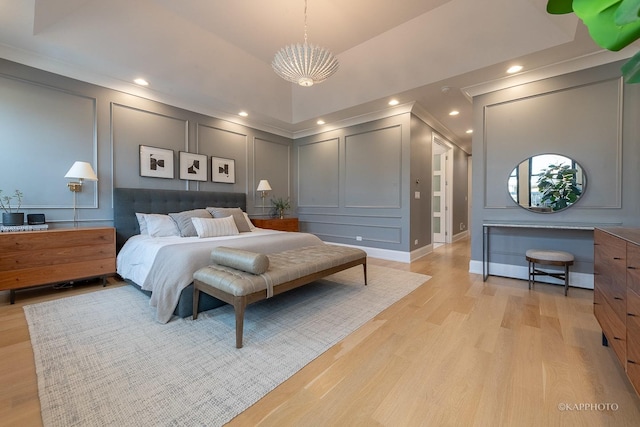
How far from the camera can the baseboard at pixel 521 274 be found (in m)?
3.08

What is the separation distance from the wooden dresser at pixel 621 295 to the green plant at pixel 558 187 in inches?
69.2

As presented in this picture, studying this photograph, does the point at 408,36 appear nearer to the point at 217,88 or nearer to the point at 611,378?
the point at 217,88

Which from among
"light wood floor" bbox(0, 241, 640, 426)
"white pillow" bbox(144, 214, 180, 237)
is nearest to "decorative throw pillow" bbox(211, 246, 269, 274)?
"light wood floor" bbox(0, 241, 640, 426)

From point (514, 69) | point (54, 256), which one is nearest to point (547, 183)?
point (514, 69)

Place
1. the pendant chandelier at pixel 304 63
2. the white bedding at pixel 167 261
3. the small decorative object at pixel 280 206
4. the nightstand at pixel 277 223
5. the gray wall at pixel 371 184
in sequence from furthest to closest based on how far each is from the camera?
the small decorative object at pixel 280 206, the nightstand at pixel 277 223, the gray wall at pixel 371 184, the pendant chandelier at pixel 304 63, the white bedding at pixel 167 261

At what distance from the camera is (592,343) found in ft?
6.16

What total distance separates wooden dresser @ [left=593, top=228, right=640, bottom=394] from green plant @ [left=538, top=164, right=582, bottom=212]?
5.76 ft

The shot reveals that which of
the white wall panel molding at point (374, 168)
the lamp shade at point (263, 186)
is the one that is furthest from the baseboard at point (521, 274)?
the lamp shade at point (263, 186)

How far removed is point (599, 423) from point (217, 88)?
5.03 m

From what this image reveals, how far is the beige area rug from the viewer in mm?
1294

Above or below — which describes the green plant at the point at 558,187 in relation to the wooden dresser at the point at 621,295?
above

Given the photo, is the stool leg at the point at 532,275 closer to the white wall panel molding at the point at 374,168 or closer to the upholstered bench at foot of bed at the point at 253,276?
the white wall panel molding at the point at 374,168

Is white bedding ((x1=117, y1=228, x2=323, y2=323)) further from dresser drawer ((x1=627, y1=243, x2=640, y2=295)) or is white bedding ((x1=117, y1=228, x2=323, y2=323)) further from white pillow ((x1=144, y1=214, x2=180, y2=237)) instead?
dresser drawer ((x1=627, y1=243, x2=640, y2=295))

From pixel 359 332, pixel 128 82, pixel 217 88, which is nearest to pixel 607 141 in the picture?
pixel 359 332
